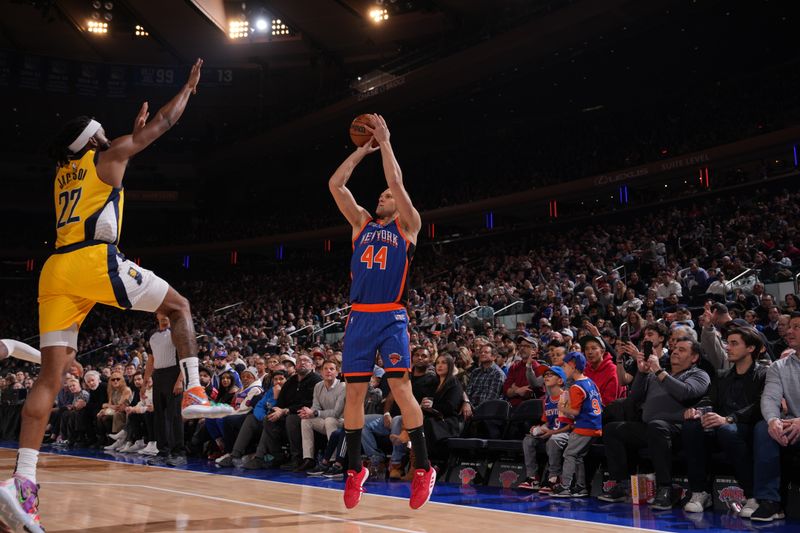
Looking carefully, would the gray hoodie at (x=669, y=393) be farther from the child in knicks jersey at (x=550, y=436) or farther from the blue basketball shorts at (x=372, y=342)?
the blue basketball shorts at (x=372, y=342)

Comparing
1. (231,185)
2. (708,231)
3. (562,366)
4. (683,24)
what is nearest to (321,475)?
(562,366)

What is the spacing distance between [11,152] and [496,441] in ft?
99.2

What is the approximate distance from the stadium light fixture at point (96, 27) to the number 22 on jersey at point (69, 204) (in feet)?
89.7

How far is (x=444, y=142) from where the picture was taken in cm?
2933

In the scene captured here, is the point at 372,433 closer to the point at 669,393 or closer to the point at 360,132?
the point at 669,393

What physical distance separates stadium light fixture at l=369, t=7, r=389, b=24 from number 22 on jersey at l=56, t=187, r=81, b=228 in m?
22.2

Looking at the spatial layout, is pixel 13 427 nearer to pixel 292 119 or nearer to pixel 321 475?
pixel 321 475

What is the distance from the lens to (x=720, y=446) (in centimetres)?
539

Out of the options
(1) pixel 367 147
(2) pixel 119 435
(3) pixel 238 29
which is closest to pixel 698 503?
(1) pixel 367 147

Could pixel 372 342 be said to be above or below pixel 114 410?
above

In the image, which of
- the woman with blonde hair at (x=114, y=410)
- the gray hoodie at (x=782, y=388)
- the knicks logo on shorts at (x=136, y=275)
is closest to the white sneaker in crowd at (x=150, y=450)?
the woman with blonde hair at (x=114, y=410)

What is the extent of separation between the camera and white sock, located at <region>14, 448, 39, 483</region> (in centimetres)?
365

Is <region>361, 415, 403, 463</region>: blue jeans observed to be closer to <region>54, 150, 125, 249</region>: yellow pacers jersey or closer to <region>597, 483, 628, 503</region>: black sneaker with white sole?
<region>597, 483, 628, 503</region>: black sneaker with white sole

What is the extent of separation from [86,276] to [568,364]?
14.2 feet
